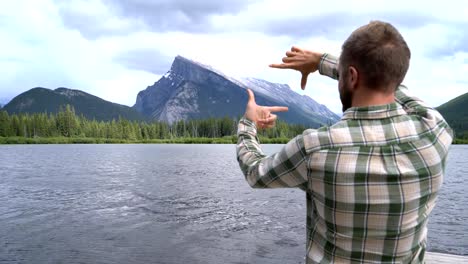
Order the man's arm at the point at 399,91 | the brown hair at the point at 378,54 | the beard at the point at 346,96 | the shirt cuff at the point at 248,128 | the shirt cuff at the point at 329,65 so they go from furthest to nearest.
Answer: the shirt cuff at the point at 329,65, the shirt cuff at the point at 248,128, the man's arm at the point at 399,91, the beard at the point at 346,96, the brown hair at the point at 378,54

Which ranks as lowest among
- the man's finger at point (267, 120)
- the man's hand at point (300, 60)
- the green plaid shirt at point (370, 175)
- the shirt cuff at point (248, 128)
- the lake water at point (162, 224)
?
the lake water at point (162, 224)

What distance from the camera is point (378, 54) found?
2.27 m

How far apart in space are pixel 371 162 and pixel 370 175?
0.23 feet

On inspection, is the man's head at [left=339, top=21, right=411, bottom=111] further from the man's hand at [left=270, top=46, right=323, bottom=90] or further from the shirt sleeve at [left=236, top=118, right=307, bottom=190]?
the man's hand at [left=270, top=46, right=323, bottom=90]

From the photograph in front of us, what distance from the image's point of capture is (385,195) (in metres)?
2.31

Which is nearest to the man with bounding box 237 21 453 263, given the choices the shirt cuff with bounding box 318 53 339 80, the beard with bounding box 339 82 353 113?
the beard with bounding box 339 82 353 113

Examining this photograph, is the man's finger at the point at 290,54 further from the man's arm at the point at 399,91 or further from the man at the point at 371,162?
the man at the point at 371,162

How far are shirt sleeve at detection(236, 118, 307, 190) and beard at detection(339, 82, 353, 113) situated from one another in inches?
15.2

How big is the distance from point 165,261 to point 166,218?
21.9 feet

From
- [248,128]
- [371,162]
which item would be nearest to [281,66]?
[248,128]

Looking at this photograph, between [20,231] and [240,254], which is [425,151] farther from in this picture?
[20,231]

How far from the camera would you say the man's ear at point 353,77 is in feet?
7.61

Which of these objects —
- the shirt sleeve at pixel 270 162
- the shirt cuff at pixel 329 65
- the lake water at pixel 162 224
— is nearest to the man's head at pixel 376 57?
the shirt sleeve at pixel 270 162

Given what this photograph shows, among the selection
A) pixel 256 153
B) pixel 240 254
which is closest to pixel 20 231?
pixel 240 254
